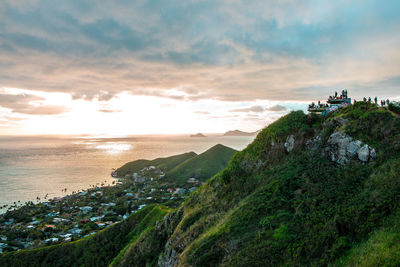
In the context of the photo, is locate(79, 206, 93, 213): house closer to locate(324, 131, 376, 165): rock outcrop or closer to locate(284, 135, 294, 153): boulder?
locate(284, 135, 294, 153): boulder

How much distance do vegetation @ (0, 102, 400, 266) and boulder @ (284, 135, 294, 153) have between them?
0.33 meters

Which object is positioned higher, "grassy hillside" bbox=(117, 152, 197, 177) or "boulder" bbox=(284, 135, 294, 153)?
"boulder" bbox=(284, 135, 294, 153)

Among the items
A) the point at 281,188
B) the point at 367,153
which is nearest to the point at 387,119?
the point at 367,153

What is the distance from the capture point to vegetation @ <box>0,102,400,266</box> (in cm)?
964

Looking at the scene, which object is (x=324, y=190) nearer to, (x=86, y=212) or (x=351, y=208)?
(x=351, y=208)

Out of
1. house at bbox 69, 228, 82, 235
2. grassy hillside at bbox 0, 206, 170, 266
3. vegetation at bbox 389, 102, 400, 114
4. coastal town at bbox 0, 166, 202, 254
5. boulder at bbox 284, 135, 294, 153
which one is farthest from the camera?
house at bbox 69, 228, 82, 235

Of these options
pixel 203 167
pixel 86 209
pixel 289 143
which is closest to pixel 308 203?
pixel 289 143

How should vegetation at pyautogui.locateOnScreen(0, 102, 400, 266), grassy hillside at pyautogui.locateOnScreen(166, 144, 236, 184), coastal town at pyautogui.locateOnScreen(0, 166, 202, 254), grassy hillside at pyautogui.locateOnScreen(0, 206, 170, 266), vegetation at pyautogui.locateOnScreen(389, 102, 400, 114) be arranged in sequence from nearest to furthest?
vegetation at pyautogui.locateOnScreen(0, 102, 400, 266)
vegetation at pyautogui.locateOnScreen(389, 102, 400, 114)
grassy hillside at pyautogui.locateOnScreen(0, 206, 170, 266)
coastal town at pyautogui.locateOnScreen(0, 166, 202, 254)
grassy hillside at pyautogui.locateOnScreen(166, 144, 236, 184)

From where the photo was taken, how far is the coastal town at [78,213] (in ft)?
170

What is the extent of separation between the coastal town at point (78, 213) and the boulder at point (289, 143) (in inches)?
1953

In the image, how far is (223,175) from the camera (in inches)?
808

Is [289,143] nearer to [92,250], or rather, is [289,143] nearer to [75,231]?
[92,250]

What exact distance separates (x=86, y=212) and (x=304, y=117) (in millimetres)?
78285

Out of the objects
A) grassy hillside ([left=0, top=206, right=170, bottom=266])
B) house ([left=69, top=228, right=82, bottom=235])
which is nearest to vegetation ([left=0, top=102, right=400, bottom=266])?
grassy hillside ([left=0, top=206, right=170, bottom=266])
